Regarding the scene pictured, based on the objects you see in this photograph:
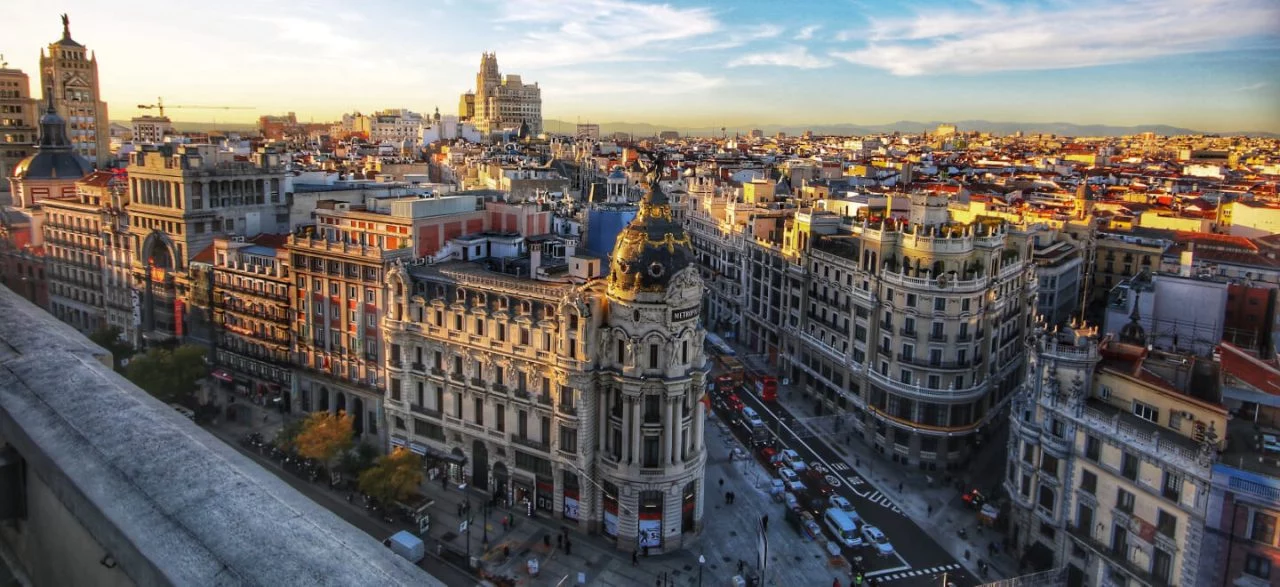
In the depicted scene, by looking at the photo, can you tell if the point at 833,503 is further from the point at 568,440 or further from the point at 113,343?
the point at 113,343

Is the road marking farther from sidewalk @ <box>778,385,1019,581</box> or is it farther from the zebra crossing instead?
the zebra crossing

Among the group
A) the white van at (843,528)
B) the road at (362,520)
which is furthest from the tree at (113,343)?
the white van at (843,528)

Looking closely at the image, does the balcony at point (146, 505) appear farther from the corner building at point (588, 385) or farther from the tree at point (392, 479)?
the tree at point (392, 479)

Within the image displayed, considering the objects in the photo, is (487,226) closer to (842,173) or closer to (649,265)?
(649,265)

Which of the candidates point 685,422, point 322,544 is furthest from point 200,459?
point 685,422

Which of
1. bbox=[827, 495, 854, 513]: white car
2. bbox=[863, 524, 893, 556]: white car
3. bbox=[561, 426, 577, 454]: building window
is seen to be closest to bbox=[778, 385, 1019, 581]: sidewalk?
bbox=[863, 524, 893, 556]: white car

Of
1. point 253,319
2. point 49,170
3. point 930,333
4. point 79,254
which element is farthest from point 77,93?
point 930,333
